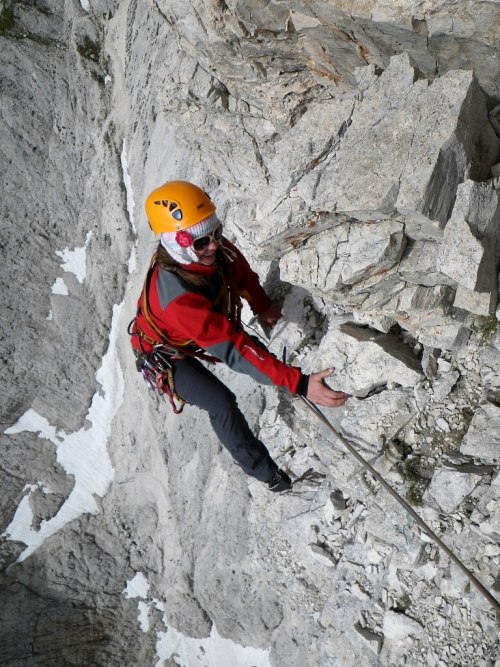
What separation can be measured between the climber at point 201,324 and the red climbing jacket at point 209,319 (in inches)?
0.5

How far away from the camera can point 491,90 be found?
234 inches

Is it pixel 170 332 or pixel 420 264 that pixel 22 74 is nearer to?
pixel 170 332

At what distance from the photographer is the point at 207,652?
1162cm

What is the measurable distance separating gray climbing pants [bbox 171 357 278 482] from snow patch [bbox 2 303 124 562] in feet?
36.2

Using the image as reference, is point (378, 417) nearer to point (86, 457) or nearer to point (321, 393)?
point (321, 393)

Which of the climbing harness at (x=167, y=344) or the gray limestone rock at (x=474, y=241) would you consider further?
the climbing harness at (x=167, y=344)

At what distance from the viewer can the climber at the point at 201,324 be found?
→ 610 centimetres

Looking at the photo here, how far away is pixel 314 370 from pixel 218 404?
1.58 meters

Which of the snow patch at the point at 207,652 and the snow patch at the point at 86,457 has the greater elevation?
the snow patch at the point at 86,457

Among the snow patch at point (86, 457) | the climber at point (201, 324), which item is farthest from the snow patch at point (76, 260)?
the climber at point (201, 324)

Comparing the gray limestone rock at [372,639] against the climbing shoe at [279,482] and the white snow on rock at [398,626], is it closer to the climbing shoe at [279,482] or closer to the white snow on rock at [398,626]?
the white snow on rock at [398,626]

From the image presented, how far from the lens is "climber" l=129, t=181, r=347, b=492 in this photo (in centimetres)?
Result: 610

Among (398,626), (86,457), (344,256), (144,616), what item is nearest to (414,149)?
(344,256)

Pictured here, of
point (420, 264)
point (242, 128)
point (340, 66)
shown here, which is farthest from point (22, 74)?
point (420, 264)
